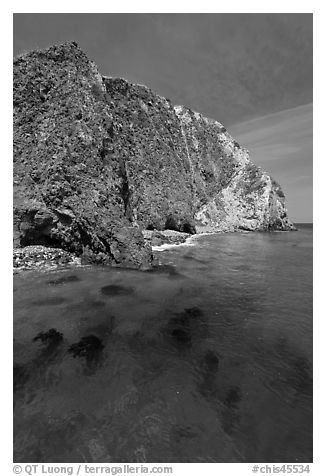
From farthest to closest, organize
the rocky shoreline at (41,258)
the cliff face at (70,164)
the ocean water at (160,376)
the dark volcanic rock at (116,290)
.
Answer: the cliff face at (70,164) < the rocky shoreline at (41,258) < the dark volcanic rock at (116,290) < the ocean water at (160,376)

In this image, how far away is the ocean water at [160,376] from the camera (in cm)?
648

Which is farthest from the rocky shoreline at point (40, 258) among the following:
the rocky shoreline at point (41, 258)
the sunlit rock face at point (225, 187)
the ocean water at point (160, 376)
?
the sunlit rock face at point (225, 187)

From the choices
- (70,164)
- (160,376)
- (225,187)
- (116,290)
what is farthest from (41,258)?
(225,187)

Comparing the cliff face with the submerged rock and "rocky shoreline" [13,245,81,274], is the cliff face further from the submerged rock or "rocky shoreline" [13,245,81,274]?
the submerged rock

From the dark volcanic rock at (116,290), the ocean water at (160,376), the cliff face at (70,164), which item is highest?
the cliff face at (70,164)

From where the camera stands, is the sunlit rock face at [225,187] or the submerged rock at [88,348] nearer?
the submerged rock at [88,348]

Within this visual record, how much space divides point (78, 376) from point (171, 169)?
7354cm

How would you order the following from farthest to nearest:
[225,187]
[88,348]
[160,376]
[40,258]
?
[225,187] < [40,258] < [88,348] < [160,376]

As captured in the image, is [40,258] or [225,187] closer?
[40,258]

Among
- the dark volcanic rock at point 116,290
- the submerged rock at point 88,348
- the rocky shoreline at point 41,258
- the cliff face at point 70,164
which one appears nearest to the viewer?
the submerged rock at point 88,348

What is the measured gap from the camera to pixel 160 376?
915 centimetres

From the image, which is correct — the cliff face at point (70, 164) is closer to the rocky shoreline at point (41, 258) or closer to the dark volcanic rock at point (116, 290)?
the rocky shoreline at point (41, 258)

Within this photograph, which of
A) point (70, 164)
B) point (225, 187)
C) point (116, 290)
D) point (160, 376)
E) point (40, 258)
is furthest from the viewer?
point (225, 187)

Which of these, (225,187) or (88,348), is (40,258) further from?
(225,187)
